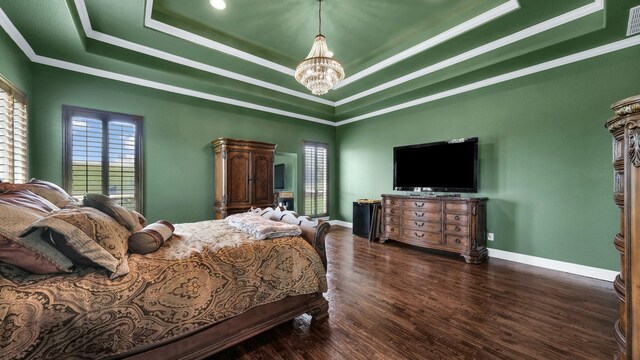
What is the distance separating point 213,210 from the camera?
481 centimetres

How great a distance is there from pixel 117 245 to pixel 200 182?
3.39m

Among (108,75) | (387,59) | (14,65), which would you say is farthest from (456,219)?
(14,65)

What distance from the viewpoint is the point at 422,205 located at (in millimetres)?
4223

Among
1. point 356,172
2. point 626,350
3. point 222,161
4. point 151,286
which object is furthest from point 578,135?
point 222,161

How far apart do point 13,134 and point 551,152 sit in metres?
6.65

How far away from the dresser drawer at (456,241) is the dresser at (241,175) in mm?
3155

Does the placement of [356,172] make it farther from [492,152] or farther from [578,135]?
[578,135]

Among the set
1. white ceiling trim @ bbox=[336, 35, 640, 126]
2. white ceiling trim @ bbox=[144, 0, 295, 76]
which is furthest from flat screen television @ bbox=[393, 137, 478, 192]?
white ceiling trim @ bbox=[144, 0, 295, 76]

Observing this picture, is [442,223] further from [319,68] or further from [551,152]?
[319,68]

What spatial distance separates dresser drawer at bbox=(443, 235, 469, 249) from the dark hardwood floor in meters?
0.40

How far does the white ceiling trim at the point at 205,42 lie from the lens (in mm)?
2801

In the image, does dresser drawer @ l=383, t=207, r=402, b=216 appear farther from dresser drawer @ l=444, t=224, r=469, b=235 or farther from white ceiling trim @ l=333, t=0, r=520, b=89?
white ceiling trim @ l=333, t=0, r=520, b=89

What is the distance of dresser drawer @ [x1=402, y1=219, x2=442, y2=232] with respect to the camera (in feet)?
13.3

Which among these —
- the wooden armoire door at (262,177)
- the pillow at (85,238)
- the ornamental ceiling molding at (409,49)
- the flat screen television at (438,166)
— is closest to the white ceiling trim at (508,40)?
the ornamental ceiling molding at (409,49)
